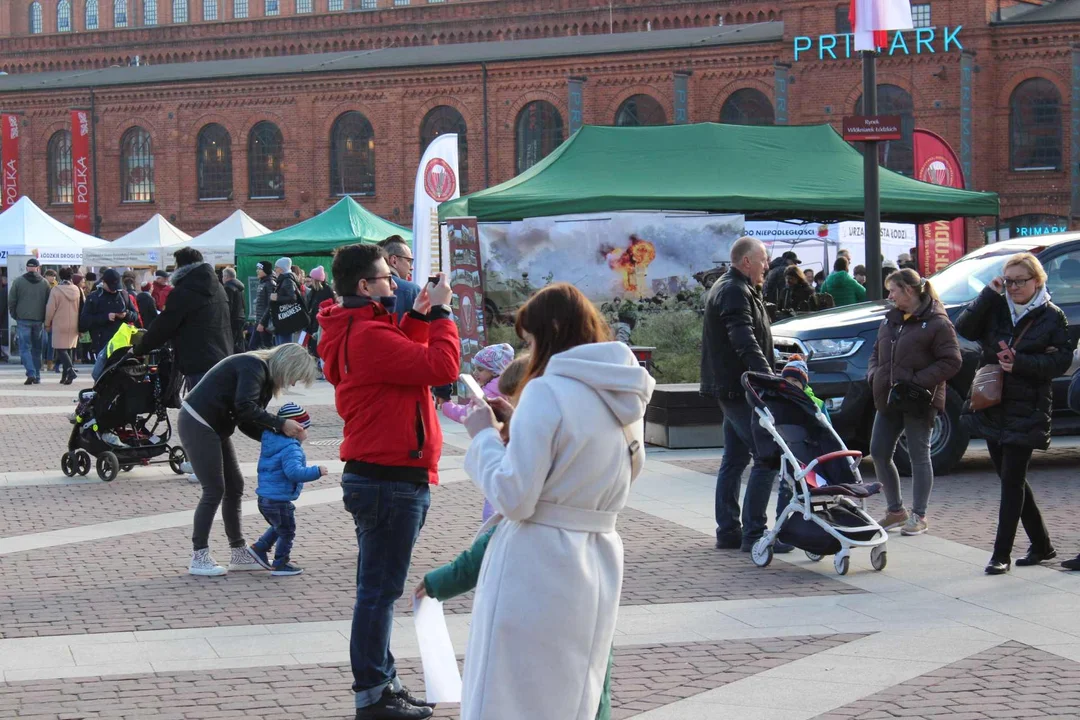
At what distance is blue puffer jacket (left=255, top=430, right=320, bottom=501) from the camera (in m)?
8.04

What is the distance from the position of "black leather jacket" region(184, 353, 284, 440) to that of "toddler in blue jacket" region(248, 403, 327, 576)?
118 mm

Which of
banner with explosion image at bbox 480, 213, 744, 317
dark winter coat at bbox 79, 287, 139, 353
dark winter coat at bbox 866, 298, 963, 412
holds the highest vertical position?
banner with explosion image at bbox 480, 213, 744, 317

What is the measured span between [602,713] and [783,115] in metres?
41.5

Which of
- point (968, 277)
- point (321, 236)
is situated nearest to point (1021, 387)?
point (968, 277)

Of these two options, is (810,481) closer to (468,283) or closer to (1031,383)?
(1031,383)

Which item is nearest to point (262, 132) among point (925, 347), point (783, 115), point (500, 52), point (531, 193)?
point (500, 52)

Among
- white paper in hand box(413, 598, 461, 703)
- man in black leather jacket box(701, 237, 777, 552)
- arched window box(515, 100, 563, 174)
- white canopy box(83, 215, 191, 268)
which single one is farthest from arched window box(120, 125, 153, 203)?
white paper in hand box(413, 598, 461, 703)

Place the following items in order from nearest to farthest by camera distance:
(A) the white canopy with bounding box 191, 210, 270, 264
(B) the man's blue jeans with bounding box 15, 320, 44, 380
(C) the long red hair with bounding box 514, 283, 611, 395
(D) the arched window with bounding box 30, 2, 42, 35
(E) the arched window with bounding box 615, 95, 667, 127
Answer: (C) the long red hair with bounding box 514, 283, 611, 395 < (B) the man's blue jeans with bounding box 15, 320, 44, 380 < (A) the white canopy with bounding box 191, 210, 270, 264 < (E) the arched window with bounding box 615, 95, 667, 127 < (D) the arched window with bounding box 30, 2, 42, 35

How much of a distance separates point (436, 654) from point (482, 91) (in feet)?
148

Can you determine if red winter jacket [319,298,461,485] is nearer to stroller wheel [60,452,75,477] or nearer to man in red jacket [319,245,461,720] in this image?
man in red jacket [319,245,461,720]

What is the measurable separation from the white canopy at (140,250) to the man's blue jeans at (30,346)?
350 inches

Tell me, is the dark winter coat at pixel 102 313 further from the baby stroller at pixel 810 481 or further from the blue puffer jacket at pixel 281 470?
the baby stroller at pixel 810 481

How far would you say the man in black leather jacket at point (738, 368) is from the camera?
28.4 feet

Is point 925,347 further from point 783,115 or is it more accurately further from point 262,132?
point 262,132
